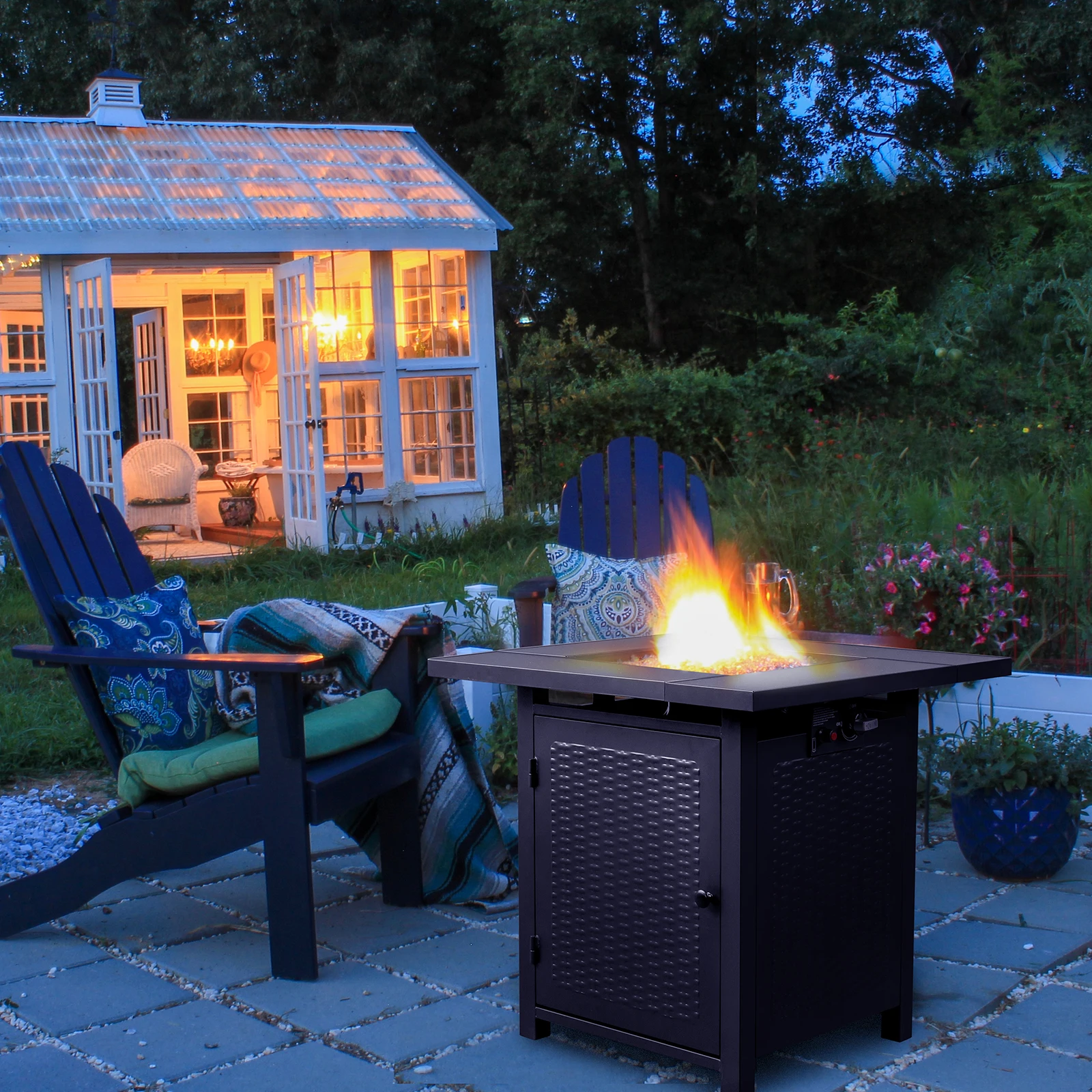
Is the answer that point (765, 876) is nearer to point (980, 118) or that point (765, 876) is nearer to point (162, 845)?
point (162, 845)

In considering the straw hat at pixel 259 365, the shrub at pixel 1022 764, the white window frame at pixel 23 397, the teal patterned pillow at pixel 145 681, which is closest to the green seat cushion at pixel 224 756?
the teal patterned pillow at pixel 145 681

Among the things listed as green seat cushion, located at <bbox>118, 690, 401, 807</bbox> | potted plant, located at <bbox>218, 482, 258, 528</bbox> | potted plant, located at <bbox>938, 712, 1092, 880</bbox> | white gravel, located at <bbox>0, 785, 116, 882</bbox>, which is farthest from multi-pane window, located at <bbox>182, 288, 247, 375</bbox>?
potted plant, located at <bbox>938, 712, 1092, 880</bbox>

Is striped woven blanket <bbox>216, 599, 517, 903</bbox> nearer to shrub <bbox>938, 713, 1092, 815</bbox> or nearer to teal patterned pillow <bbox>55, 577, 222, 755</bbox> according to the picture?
teal patterned pillow <bbox>55, 577, 222, 755</bbox>

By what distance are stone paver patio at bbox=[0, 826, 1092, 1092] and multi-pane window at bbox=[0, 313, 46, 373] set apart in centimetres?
671

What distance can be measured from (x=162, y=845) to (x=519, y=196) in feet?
51.5

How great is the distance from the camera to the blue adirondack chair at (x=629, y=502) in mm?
4598

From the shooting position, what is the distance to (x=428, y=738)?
336cm

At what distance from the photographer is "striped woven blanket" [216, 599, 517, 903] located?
3.34m

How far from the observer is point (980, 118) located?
1661 cm

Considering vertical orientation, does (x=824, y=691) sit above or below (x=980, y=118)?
below

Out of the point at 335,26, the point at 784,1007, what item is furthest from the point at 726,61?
the point at 784,1007

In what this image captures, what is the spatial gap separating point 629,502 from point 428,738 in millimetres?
1579

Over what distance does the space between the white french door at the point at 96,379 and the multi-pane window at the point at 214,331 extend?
9.57ft

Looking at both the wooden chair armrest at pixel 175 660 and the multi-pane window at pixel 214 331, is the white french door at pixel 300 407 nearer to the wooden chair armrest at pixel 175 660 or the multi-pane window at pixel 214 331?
the multi-pane window at pixel 214 331
